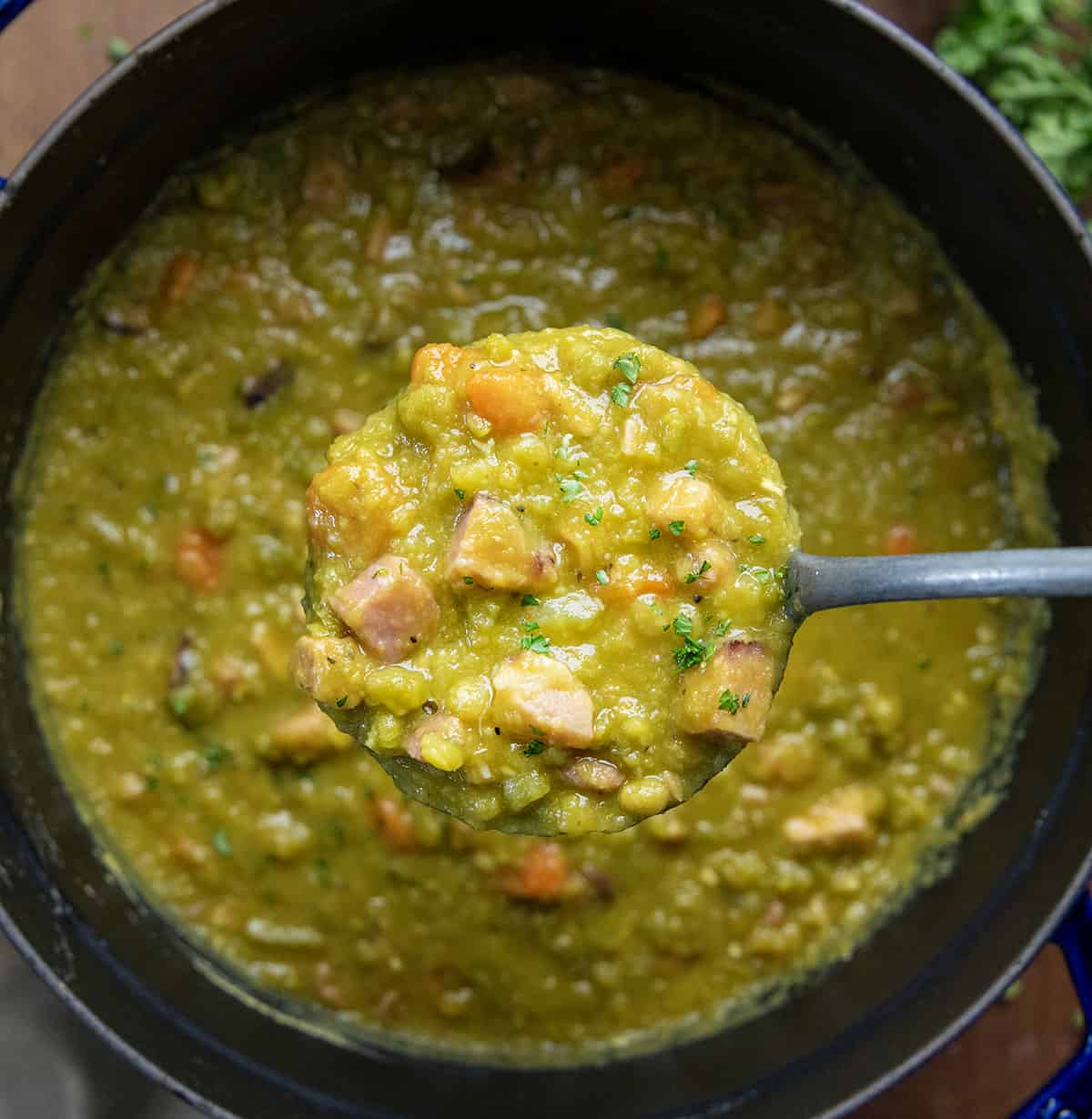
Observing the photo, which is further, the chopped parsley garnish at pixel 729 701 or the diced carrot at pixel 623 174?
the diced carrot at pixel 623 174

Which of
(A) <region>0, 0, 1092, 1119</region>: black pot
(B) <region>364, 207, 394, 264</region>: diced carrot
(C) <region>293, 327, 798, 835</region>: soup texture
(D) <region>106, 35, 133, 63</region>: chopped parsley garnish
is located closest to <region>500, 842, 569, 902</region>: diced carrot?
(A) <region>0, 0, 1092, 1119</region>: black pot

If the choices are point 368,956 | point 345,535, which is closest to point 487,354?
point 345,535

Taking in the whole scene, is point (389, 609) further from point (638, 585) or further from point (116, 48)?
point (116, 48)

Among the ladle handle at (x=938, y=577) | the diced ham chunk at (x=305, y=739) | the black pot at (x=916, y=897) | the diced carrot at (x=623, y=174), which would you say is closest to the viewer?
the ladle handle at (x=938, y=577)

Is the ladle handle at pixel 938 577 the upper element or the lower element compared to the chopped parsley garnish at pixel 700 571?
lower

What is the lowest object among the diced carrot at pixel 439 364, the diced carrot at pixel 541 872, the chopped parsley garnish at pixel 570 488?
the diced carrot at pixel 541 872

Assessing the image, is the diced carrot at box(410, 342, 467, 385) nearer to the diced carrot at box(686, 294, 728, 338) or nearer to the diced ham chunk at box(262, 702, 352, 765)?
the diced carrot at box(686, 294, 728, 338)

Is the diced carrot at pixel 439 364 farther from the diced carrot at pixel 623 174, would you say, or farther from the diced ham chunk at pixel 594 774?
the diced carrot at pixel 623 174

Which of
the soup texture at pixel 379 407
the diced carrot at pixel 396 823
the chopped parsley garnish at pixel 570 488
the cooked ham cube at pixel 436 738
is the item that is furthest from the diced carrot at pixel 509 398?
the diced carrot at pixel 396 823

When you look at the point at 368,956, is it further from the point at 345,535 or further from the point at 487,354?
the point at 487,354
